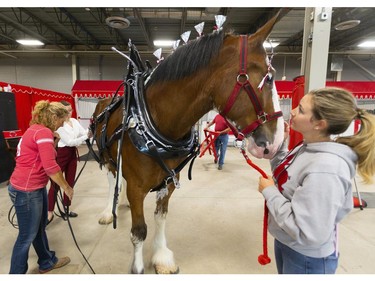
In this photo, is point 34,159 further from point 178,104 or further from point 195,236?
point 195,236

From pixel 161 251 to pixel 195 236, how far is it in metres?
0.51

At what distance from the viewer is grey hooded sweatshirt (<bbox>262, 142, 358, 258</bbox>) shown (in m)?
0.72

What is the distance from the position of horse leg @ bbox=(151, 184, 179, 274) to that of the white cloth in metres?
1.30

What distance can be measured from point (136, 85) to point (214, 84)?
1.97 ft

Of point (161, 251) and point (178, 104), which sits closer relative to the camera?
point (178, 104)

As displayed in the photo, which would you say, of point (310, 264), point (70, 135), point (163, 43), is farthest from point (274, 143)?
point (163, 43)

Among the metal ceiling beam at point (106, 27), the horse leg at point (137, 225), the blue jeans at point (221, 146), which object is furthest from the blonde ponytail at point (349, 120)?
the metal ceiling beam at point (106, 27)

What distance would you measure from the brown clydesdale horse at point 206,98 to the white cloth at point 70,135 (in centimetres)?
108

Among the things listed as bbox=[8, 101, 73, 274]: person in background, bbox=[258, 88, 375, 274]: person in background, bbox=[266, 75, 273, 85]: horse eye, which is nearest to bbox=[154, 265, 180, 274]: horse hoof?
bbox=[8, 101, 73, 274]: person in background

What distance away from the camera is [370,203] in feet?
9.93

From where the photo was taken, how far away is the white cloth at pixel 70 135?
2.41m

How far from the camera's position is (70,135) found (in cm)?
249

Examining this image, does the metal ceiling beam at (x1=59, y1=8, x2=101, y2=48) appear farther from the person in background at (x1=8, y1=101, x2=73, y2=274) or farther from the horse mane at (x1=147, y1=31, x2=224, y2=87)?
the horse mane at (x1=147, y1=31, x2=224, y2=87)
